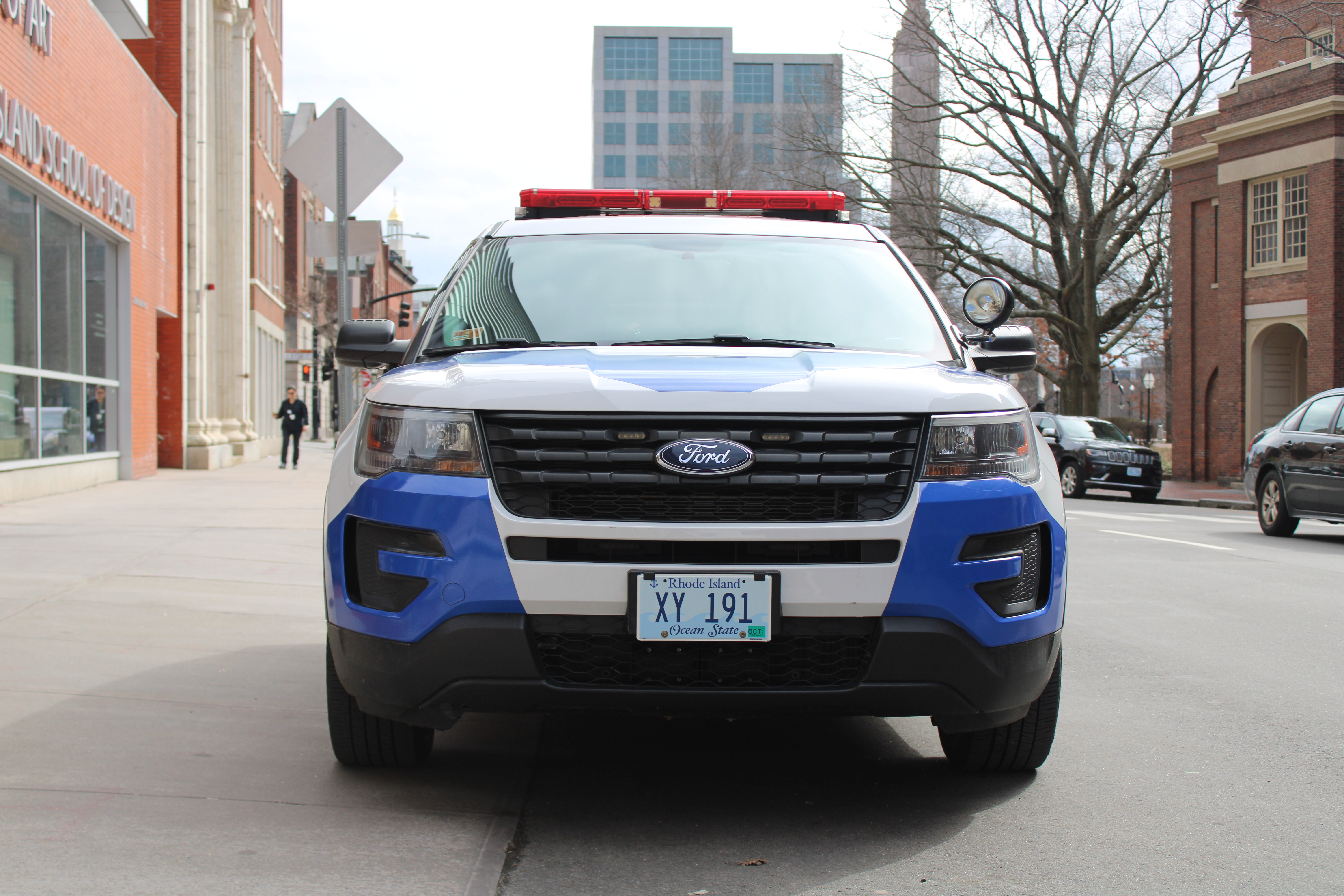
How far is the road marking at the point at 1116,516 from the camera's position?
17.9 meters

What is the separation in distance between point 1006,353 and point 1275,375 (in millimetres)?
29301

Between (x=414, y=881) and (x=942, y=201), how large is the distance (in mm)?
33560

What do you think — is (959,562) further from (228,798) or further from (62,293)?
(62,293)

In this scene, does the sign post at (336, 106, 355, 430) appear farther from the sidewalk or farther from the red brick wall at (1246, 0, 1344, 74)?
the red brick wall at (1246, 0, 1344, 74)

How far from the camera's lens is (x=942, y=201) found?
115 ft

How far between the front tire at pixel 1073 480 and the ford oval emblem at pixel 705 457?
22492mm

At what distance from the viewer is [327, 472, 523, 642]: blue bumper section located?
350 centimetres

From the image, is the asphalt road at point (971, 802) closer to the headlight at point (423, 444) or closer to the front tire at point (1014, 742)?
the front tire at point (1014, 742)

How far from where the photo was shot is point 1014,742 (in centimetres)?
428

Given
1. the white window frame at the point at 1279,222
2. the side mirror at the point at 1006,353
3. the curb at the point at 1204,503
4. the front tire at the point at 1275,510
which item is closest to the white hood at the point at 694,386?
the side mirror at the point at 1006,353

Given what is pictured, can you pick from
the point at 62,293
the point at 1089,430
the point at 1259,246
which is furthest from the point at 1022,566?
the point at 1259,246

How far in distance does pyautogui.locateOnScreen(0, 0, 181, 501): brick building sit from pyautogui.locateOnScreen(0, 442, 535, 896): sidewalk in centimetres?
707

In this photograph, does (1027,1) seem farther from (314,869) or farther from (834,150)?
(314,869)

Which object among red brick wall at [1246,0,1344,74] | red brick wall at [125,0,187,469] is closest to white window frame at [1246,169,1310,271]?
red brick wall at [1246,0,1344,74]
